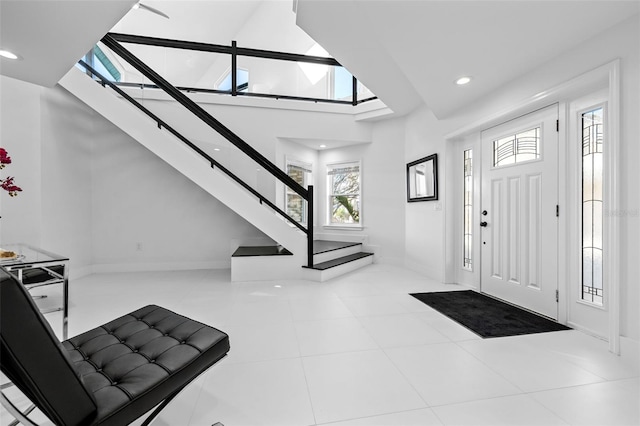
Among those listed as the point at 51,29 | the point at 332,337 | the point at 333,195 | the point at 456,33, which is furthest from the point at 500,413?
the point at 333,195

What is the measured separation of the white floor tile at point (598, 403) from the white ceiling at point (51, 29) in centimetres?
368

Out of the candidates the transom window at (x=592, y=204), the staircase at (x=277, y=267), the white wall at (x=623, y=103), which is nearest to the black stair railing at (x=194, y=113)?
the staircase at (x=277, y=267)

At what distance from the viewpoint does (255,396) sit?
1495mm

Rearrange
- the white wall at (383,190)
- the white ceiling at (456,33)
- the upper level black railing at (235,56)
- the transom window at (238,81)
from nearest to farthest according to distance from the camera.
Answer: the white ceiling at (456,33) < the upper level black railing at (235,56) < the transom window at (238,81) < the white wall at (383,190)

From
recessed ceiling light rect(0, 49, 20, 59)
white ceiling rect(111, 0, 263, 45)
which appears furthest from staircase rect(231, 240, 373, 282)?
white ceiling rect(111, 0, 263, 45)

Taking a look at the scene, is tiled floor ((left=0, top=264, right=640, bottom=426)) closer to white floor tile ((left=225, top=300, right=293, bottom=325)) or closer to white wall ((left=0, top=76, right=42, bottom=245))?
white floor tile ((left=225, top=300, right=293, bottom=325))

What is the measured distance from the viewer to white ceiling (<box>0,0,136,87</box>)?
1969 millimetres

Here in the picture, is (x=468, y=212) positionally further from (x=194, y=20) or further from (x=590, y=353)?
(x=194, y=20)

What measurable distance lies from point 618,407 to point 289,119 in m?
Answer: 5.03

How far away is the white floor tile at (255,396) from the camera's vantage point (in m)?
1.33

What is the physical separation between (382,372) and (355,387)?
0.24m

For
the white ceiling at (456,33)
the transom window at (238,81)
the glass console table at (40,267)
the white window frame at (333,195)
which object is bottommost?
the glass console table at (40,267)

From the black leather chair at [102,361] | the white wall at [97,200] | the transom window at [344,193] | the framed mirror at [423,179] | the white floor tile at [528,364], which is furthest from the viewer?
the transom window at [344,193]

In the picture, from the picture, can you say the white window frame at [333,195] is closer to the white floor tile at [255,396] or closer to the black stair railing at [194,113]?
the black stair railing at [194,113]
